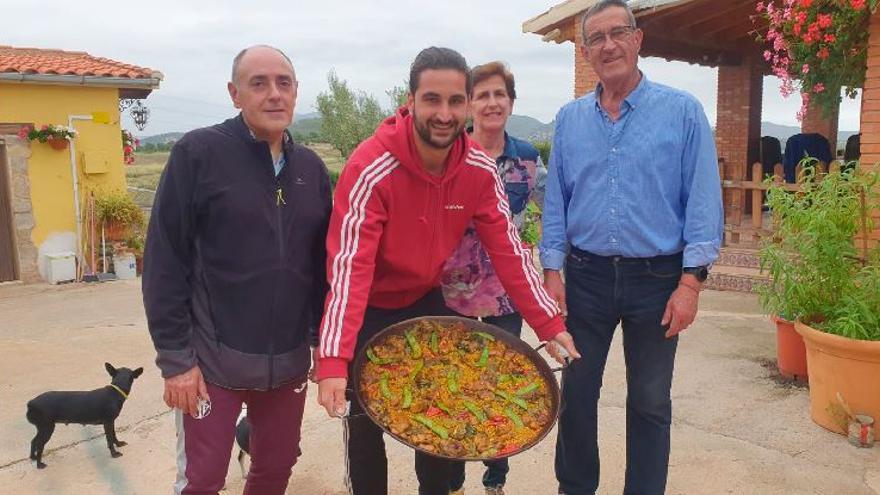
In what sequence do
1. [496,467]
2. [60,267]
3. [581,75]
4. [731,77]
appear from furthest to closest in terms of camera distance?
1. [731,77]
2. [60,267]
3. [581,75]
4. [496,467]

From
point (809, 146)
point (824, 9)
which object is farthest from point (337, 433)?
point (809, 146)

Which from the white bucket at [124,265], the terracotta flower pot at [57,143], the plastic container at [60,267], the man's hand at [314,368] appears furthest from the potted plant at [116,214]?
Result: the man's hand at [314,368]

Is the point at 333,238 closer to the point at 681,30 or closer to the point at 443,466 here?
the point at 443,466

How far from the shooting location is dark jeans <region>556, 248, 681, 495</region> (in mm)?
2797

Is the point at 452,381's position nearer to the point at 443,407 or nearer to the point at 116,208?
the point at 443,407

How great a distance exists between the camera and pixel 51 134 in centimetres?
1045

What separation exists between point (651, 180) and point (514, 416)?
43.1 inches

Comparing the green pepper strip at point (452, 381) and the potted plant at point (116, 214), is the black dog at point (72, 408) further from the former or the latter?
the potted plant at point (116, 214)

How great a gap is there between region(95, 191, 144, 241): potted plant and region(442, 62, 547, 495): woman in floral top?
31.2 feet

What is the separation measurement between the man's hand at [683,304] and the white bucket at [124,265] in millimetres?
10281

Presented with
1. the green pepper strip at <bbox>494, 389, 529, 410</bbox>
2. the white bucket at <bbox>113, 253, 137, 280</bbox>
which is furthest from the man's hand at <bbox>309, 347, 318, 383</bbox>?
the white bucket at <bbox>113, 253, 137, 280</bbox>

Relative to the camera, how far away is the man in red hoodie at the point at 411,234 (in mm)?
2268

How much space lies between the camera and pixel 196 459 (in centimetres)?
238

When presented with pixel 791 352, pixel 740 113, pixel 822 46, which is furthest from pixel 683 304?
pixel 740 113
